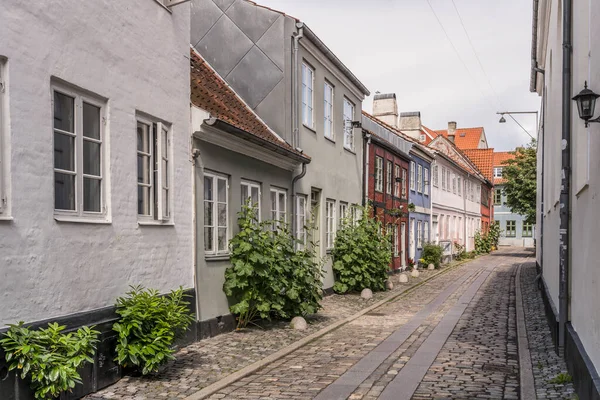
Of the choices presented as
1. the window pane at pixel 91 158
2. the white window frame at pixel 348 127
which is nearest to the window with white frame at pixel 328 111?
the white window frame at pixel 348 127

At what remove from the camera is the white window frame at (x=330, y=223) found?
16797mm

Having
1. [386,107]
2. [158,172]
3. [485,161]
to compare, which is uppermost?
[386,107]

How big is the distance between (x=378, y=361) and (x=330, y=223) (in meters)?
8.85

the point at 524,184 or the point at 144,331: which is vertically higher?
the point at 524,184

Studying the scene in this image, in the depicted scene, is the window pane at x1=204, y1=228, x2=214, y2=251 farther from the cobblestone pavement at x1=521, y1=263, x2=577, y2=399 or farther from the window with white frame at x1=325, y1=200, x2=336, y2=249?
the window with white frame at x1=325, y1=200, x2=336, y2=249

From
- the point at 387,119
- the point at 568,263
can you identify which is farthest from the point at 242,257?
the point at 387,119

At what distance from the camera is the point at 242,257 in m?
10.8

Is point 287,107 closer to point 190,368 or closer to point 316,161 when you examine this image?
point 316,161

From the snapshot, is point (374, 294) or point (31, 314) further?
point (374, 294)

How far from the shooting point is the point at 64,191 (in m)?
6.41

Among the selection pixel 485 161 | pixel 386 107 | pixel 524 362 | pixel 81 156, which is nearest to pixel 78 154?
pixel 81 156

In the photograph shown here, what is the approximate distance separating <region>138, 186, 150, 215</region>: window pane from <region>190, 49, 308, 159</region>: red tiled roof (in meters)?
1.92

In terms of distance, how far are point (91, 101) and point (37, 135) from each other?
1164mm

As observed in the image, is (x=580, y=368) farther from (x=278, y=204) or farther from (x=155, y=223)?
(x=278, y=204)
